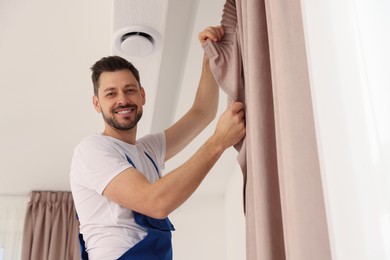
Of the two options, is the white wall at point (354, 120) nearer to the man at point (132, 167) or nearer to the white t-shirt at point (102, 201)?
the man at point (132, 167)

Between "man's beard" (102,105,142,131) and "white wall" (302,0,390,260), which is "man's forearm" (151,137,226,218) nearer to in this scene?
"man's beard" (102,105,142,131)

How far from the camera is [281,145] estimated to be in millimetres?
923

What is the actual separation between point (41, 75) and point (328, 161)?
8.28 ft

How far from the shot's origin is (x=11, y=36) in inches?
106

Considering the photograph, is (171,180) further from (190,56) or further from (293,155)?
(190,56)

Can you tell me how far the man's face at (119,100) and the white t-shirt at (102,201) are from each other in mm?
78

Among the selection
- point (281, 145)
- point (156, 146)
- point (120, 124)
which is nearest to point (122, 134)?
point (120, 124)

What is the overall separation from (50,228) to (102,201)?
321cm

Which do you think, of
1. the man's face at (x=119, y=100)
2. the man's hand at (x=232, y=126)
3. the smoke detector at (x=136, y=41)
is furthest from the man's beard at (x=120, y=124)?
the smoke detector at (x=136, y=41)

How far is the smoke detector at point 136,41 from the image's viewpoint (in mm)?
2277

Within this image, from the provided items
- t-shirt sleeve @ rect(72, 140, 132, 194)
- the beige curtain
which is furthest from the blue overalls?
the beige curtain

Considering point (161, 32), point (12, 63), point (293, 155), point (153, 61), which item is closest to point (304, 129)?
point (293, 155)

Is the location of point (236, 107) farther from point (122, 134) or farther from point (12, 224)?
point (12, 224)

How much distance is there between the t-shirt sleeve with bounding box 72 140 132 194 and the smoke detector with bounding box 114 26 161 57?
758mm
